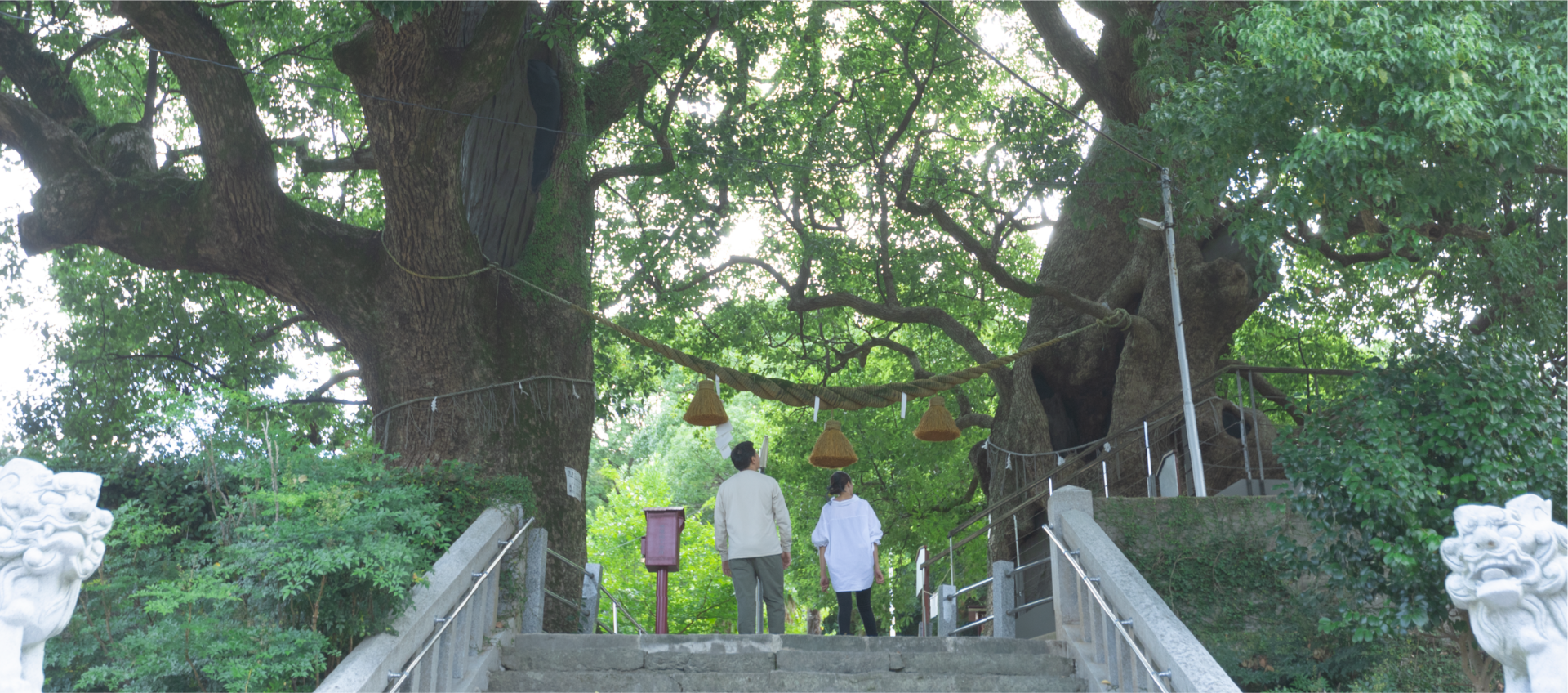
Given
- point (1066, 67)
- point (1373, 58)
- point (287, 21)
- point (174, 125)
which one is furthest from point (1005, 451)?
point (174, 125)

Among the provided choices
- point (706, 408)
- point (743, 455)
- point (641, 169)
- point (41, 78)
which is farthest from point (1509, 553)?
point (41, 78)

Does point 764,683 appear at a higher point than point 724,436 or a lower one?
lower

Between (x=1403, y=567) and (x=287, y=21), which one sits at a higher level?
(x=287, y=21)

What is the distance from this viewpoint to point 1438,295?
9820 mm

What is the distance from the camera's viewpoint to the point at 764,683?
6.17m

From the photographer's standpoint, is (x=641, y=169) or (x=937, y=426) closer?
(x=937, y=426)

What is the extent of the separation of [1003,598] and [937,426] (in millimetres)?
3194

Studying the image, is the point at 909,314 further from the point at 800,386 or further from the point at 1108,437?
the point at 800,386

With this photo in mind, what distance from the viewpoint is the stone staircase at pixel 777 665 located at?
6.19m

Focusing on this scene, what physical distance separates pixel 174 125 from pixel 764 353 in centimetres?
878

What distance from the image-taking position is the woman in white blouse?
8500 mm

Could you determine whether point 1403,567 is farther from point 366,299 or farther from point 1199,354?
point 366,299

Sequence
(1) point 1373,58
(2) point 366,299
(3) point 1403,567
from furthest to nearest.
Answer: (2) point 366,299, (1) point 1373,58, (3) point 1403,567

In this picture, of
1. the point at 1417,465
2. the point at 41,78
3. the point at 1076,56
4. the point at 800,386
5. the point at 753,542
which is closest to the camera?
the point at 1417,465
